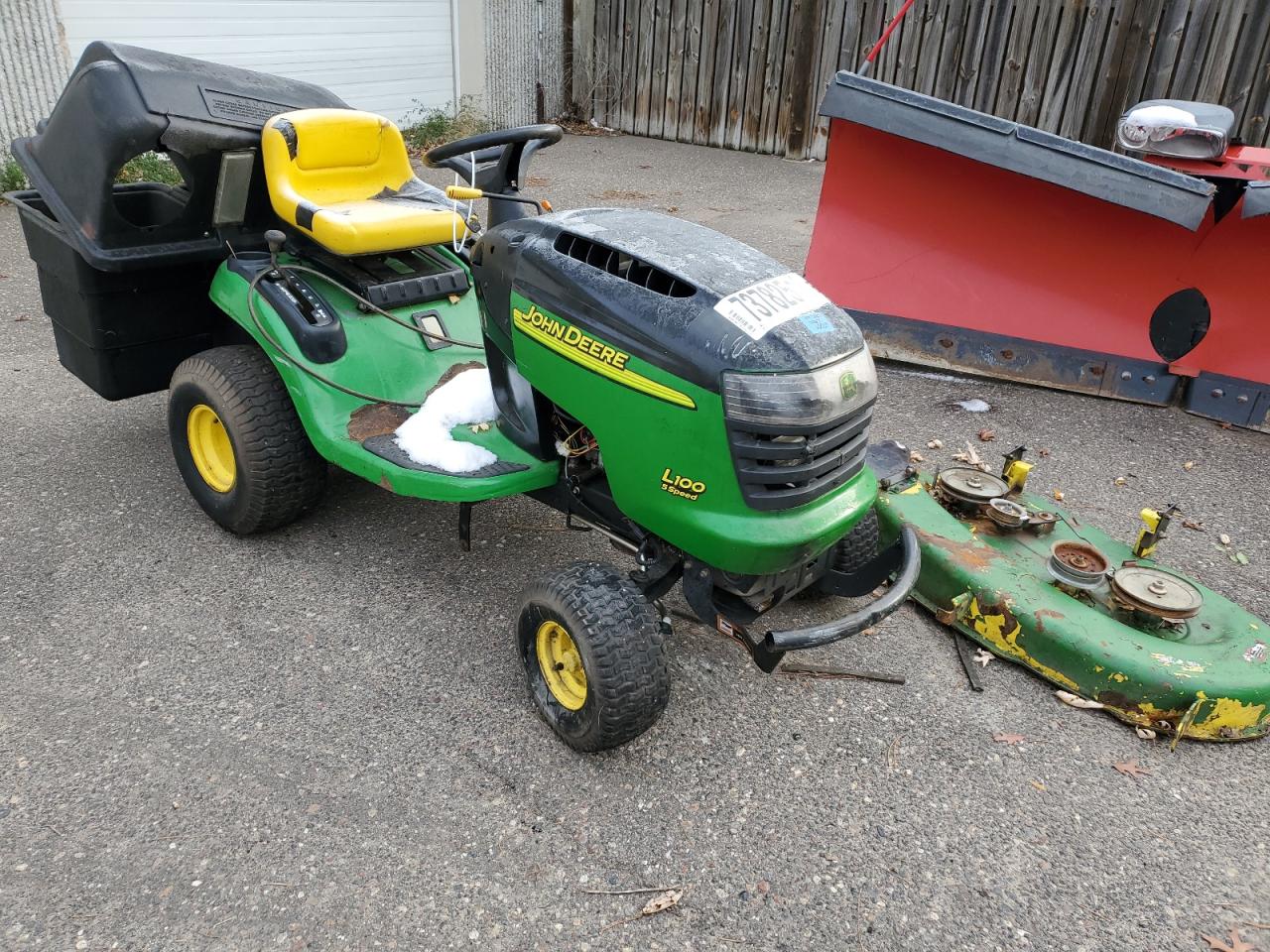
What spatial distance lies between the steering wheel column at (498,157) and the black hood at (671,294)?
49 cm

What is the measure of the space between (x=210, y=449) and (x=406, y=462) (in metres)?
0.92

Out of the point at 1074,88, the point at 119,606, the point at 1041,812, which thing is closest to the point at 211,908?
the point at 119,606

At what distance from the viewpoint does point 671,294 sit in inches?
85.4

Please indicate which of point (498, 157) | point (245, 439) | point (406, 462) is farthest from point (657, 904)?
point (498, 157)

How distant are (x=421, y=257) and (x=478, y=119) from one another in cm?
702

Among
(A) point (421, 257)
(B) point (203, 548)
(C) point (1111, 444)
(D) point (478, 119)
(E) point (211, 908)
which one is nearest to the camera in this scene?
(E) point (211, 908)

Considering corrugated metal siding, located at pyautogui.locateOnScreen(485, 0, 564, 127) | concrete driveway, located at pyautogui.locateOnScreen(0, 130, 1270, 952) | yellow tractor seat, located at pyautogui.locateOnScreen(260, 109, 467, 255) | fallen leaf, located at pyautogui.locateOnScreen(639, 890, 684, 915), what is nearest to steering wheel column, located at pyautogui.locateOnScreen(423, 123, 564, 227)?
yellow tractor seat, located at pyautogui.locateOnScreen(260, 109, 467, 255)

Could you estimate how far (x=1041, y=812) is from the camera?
230 centimetres

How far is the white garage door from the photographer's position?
22.0 feet

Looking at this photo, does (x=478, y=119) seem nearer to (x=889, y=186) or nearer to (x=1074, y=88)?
(x=1074, y=88)

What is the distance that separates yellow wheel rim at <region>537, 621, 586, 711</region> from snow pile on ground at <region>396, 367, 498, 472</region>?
0.50m

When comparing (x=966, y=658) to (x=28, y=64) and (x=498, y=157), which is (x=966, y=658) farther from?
(x=28, y=64)

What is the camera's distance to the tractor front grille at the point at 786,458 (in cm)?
205

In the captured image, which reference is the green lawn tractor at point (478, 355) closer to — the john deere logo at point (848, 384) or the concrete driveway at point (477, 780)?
the john deere logo at point (848, 384)
